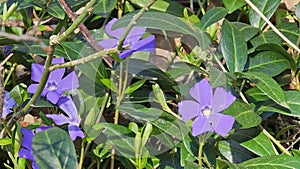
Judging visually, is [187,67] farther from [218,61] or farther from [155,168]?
[155,168]

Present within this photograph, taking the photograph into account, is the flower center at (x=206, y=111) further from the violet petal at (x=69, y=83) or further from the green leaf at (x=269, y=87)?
the violet petal at (x=69, y=83)

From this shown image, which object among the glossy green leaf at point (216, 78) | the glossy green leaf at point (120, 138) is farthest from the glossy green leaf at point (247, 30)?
the glossy green leaf at point (120, 138)

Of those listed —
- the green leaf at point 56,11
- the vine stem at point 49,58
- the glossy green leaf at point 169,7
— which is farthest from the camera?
the glossy green leaf at point 169,7

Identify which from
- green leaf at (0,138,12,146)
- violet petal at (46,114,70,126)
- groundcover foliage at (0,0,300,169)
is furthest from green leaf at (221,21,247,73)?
green leaf at (0,138,12,146)

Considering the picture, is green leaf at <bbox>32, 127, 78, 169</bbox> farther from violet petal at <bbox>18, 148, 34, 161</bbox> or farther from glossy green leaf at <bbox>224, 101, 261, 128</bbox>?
glossy green leaf at <bbox>224, 101, 261, 128</bbox>

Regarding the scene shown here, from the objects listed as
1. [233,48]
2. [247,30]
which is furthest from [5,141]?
[247,30]
